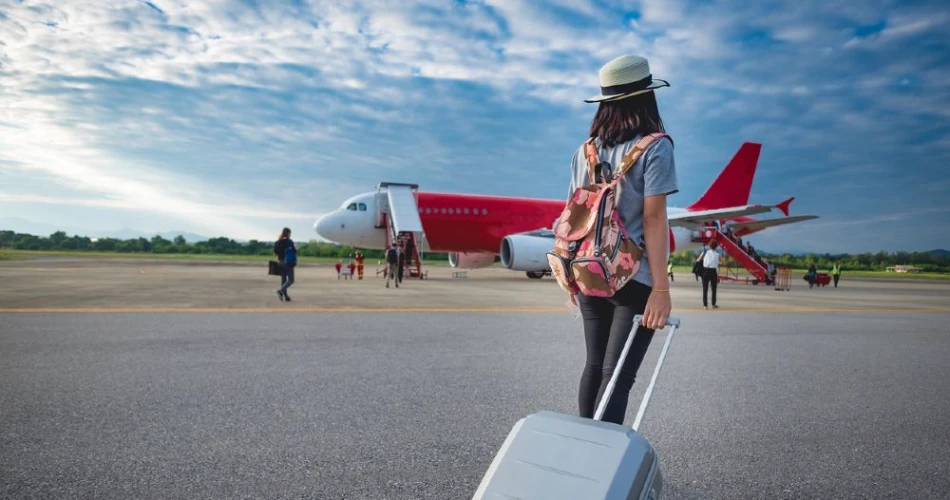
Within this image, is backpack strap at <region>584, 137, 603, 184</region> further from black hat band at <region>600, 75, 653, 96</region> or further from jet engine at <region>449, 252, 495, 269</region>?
jet engine at <region>449, 252, 495, 269</region>

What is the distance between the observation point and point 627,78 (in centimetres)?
218

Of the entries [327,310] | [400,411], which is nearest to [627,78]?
[400,411]

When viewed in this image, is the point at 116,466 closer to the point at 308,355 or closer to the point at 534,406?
the point at 534,406

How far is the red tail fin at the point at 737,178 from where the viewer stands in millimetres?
27156

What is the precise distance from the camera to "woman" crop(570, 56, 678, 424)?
2062 millimetres

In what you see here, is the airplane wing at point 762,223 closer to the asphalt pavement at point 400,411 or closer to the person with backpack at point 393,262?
the person with backpack at point 393,262

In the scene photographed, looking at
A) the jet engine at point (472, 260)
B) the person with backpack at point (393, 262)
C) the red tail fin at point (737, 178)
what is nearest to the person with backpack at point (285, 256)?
the person with backpack at point (393, 262)

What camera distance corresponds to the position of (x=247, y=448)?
273cm

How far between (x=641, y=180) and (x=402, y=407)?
2077 mm

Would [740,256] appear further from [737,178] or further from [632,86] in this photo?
[632,86]

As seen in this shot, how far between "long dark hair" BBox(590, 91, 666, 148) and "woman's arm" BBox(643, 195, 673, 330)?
0.89 ft

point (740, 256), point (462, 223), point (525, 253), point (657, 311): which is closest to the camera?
point (657, 311)

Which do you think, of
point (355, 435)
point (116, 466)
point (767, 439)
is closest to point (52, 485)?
point (116, 466)

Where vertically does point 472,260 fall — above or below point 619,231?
below
